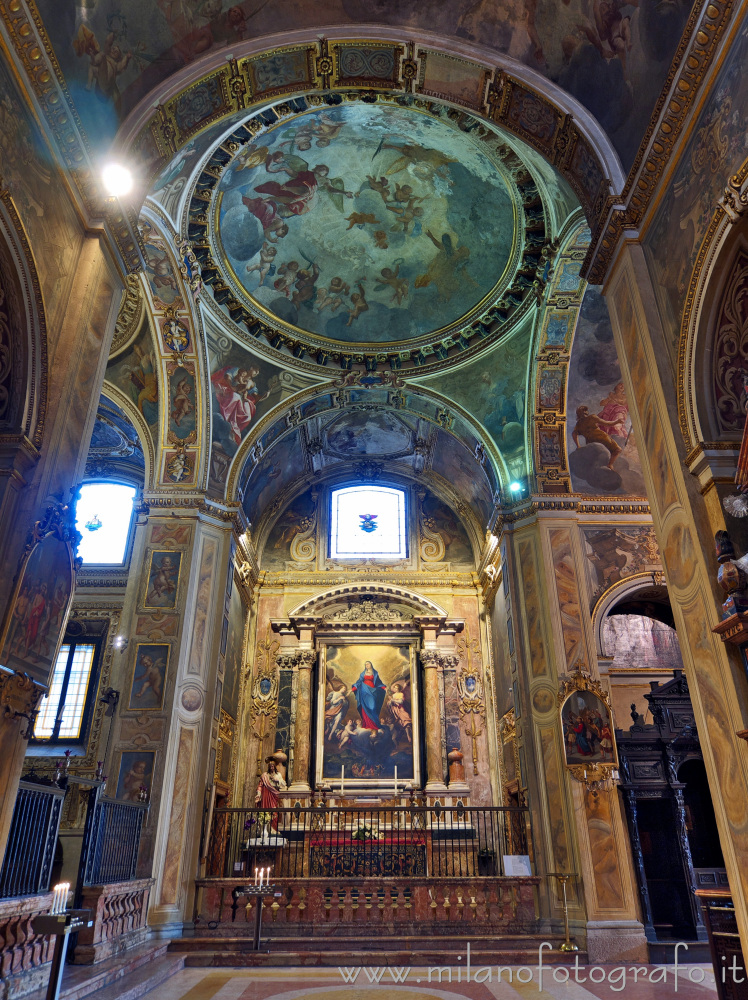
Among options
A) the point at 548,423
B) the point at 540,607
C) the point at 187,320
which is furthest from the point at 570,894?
the point at 187,320

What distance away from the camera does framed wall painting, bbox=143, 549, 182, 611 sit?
49.0 feet

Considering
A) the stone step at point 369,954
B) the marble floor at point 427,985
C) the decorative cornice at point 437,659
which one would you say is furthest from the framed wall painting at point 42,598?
the decorative cornice at point 437,659

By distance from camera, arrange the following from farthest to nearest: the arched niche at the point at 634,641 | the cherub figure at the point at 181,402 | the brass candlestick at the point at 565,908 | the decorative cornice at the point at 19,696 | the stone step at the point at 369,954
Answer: the cherub figure at the point at 181,402, the arched niche at the point at 634,641, the brass candlestick at the point at 565,908, the stone step at the point at 369,954, the decorative cornice at the point at 19,696

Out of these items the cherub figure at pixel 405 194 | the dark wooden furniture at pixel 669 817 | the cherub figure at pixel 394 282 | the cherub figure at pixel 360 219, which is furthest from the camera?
the cherub figure at pixel 394 282

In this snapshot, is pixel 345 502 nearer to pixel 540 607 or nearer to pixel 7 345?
pixel 540 607

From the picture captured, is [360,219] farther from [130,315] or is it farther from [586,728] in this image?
[586,728]

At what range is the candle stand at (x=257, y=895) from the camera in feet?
34.9

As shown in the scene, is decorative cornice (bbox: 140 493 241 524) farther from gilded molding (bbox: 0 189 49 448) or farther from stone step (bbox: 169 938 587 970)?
gilded molding (bbox: 0 189 49 448)

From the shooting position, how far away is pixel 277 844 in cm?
1427

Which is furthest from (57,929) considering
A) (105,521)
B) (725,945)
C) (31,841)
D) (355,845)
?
(105,521)

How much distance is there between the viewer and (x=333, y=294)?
1758 cm

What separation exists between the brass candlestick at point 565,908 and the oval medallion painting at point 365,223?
1239 centimetres

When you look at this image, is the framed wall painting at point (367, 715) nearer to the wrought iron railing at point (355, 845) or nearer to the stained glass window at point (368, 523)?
the wrought iron railing at point (355, 845)

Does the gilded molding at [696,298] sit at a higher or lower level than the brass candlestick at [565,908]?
higher
